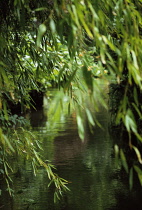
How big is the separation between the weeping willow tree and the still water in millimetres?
519

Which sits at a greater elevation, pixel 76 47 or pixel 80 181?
pixel 76 47

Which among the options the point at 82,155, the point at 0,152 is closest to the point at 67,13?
the point at 0,152

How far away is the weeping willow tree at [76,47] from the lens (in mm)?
1849

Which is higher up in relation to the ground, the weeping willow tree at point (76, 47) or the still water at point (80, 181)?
the weeping willow tree at point (76, 47)

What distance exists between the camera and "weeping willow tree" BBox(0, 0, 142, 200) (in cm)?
185

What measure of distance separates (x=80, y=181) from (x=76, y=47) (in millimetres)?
2514

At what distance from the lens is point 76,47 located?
2.10 metres

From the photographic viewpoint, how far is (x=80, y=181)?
4.38 metres

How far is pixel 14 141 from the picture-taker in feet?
11.2

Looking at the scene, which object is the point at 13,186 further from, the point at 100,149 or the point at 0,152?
the point at 100,149

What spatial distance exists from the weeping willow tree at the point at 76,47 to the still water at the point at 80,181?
0.52m

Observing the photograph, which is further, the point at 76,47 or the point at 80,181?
the point at 80,181

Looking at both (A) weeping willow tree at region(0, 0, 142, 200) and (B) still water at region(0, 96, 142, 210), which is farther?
(B) still water at region(0, 96, 142, 210)

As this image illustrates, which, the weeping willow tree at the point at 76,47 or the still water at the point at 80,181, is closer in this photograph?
the weeping willow tree at the point at 76,47
